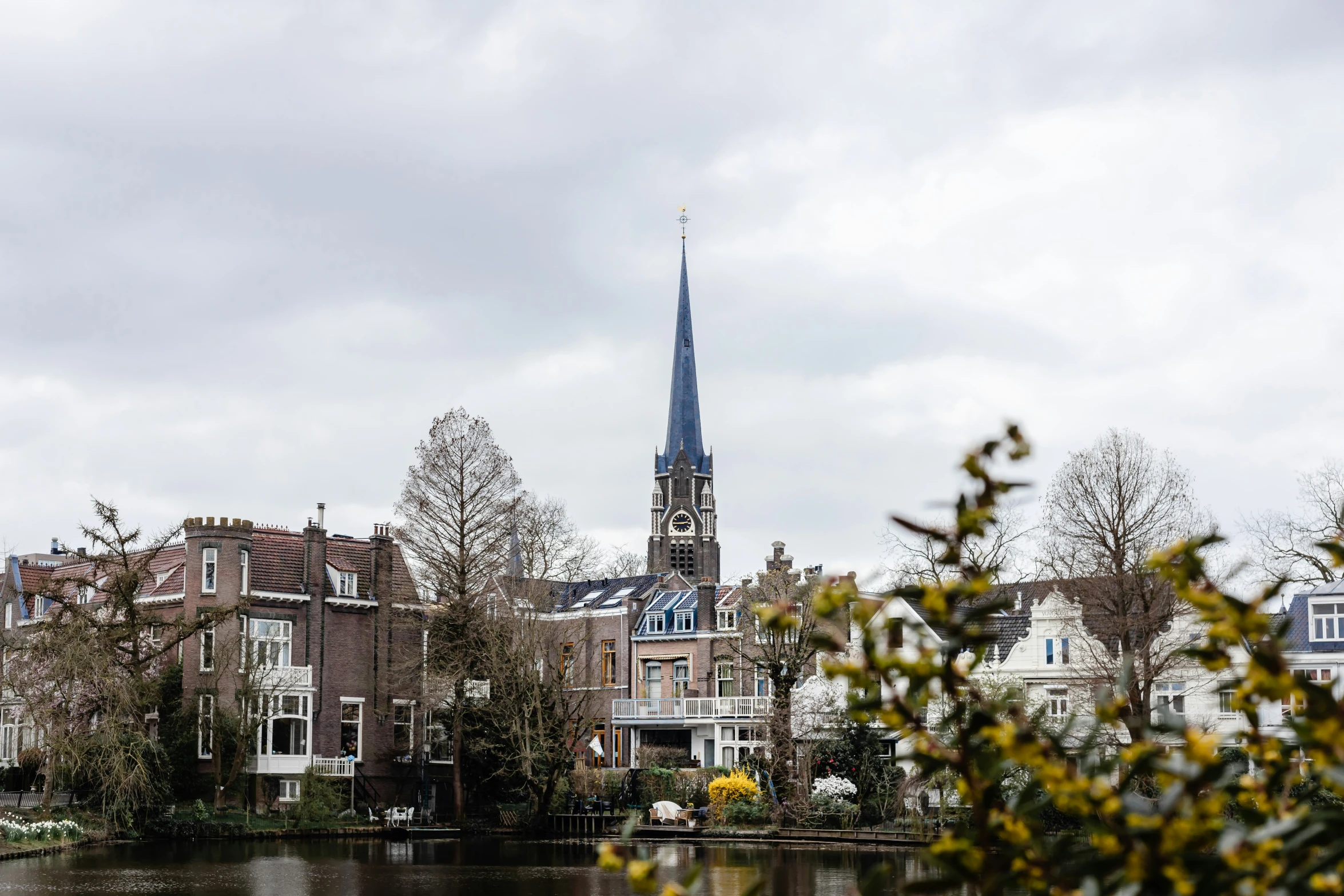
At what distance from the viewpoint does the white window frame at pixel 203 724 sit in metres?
48.3

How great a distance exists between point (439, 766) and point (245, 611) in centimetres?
1011

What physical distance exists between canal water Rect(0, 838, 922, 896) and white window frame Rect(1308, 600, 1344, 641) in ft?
50.5

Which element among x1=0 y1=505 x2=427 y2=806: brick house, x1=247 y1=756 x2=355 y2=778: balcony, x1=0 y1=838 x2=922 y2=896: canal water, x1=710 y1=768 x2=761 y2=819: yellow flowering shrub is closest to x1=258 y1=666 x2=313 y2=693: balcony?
x1=0 y1=505 x2=427 y2=806: brick house

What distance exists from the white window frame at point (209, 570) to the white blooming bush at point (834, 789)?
22.3 metres

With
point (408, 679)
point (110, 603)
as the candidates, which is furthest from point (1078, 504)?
point (110, 603)

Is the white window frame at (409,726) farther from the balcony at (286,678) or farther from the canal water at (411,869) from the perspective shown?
the canal water at (411,869)

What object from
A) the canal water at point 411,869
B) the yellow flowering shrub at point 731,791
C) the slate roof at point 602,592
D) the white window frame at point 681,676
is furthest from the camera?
the slate roof at point 602,592

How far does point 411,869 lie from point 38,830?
1187cm

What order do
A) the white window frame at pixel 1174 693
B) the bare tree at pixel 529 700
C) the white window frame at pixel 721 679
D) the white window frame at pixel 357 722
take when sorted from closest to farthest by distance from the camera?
the white window frame at pixel 1174 693 < the bare tree at pixel 529 700 < the white window frame at pixel 357 722 < the white window frame at pixel 721 679

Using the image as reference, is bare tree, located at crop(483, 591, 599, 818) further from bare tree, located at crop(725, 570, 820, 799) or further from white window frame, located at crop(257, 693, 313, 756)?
white window frame, located at crop(257, 693, 313, 756)

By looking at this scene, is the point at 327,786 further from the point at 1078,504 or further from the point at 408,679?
the point at 1078,504

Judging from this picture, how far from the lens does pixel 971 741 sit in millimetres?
4391

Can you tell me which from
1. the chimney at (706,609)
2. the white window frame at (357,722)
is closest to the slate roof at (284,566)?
the white window frame at (357,722)

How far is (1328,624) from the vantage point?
4369 centimetres
